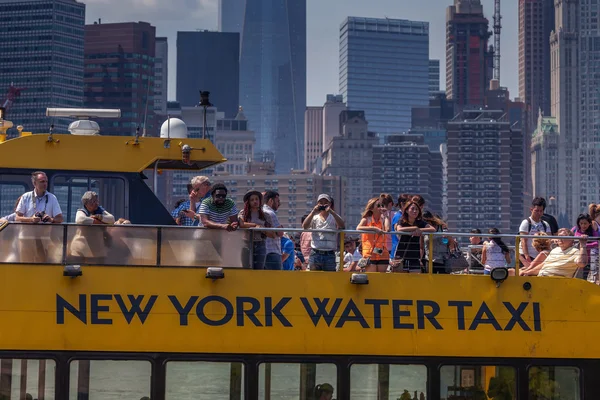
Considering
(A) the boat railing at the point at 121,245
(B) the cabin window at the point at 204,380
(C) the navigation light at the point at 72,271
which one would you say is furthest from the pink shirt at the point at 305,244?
(C) the navigation light at the point at 72,271

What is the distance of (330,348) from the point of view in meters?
12.7

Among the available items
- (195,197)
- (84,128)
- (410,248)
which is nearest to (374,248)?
(410,248)

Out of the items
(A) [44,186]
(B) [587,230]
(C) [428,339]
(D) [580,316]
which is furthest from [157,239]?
(B) [587,230]

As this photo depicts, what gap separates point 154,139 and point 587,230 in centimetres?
515

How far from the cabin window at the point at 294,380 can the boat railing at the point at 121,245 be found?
3.47 ft

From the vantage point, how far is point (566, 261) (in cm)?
1331

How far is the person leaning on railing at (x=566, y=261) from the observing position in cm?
1328

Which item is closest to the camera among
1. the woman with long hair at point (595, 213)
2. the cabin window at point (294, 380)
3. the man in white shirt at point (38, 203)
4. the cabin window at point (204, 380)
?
the cabin window at point (204, 380)

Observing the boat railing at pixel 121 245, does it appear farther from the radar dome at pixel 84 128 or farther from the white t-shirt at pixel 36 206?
the radar dome at pixel 84 128

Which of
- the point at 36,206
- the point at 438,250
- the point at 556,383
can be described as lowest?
the point at 556,383

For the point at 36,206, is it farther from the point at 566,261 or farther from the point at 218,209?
the point at 566,261

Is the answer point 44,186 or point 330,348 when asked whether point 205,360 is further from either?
point 44,186

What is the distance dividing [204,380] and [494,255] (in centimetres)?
352

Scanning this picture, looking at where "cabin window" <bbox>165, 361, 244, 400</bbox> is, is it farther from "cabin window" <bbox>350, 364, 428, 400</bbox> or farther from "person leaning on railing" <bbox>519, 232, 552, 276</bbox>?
"person leaning on railing" <bbox>519, 232, 552, 276</bbox>
